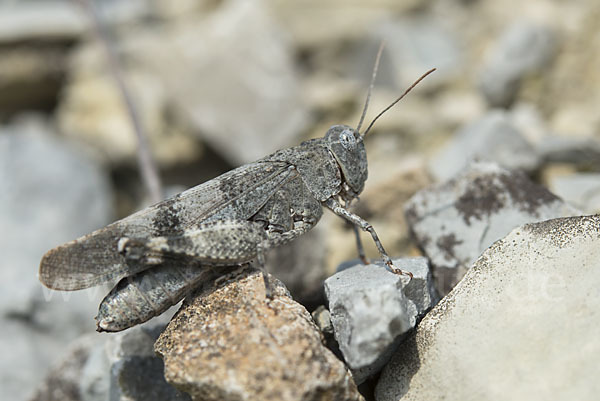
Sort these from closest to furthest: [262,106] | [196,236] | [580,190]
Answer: [196,236] → [580,190] → [262,106]

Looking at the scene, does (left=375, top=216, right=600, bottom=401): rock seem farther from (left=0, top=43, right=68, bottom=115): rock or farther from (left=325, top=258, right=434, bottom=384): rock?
(left=0, top=43, right=68, bottom=115): rock

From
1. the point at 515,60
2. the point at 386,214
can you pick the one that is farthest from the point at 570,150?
the point at 515,60

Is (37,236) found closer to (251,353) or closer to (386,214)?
(386,214)

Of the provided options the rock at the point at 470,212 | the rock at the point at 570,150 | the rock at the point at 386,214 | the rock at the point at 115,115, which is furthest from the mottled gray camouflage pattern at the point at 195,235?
the rock at the point at 115,115

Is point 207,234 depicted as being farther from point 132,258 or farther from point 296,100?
point 296,100

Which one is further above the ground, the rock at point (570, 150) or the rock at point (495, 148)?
the rock at point (495, 148)

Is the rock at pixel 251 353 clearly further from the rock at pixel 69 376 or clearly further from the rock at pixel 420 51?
the rock at pixel 420 51
